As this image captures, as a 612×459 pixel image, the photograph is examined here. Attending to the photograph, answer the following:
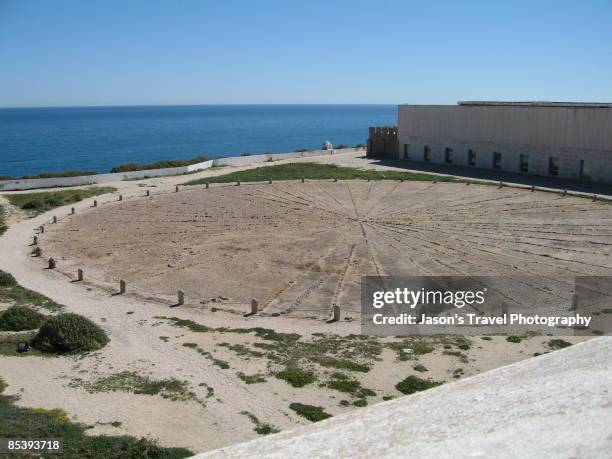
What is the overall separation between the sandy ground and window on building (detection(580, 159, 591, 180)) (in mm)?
6800

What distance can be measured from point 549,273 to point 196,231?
18.8 metres

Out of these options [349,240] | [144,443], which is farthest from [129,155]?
[144,443]

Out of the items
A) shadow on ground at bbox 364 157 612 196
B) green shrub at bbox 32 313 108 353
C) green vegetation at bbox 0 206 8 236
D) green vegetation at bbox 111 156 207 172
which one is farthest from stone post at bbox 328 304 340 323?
green vegetation at bbox 111 156 207 172

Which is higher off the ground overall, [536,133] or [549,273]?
[536,133]

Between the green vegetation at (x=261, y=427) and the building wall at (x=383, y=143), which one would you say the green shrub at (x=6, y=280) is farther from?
the building wall at (x=383, y=143)

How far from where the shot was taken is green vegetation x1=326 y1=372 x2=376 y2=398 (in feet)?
52.9

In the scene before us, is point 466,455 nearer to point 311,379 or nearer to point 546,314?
point 311,379

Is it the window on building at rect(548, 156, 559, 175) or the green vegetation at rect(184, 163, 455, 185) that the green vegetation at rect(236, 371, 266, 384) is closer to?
the green vegetation at rect(184, 163, 455, 185)

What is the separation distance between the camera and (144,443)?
13461 mm

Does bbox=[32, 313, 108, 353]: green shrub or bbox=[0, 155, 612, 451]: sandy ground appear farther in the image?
bbox=[32, 313, 108, 353]: green shrub

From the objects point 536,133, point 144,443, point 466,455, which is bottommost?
point 144,443

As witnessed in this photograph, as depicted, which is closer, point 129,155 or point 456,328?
point 456,328

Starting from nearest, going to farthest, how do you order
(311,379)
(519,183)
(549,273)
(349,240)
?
(311,379) → (549,273) → (349,240) → (519,183)

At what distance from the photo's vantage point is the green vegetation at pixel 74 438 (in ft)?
43.1
